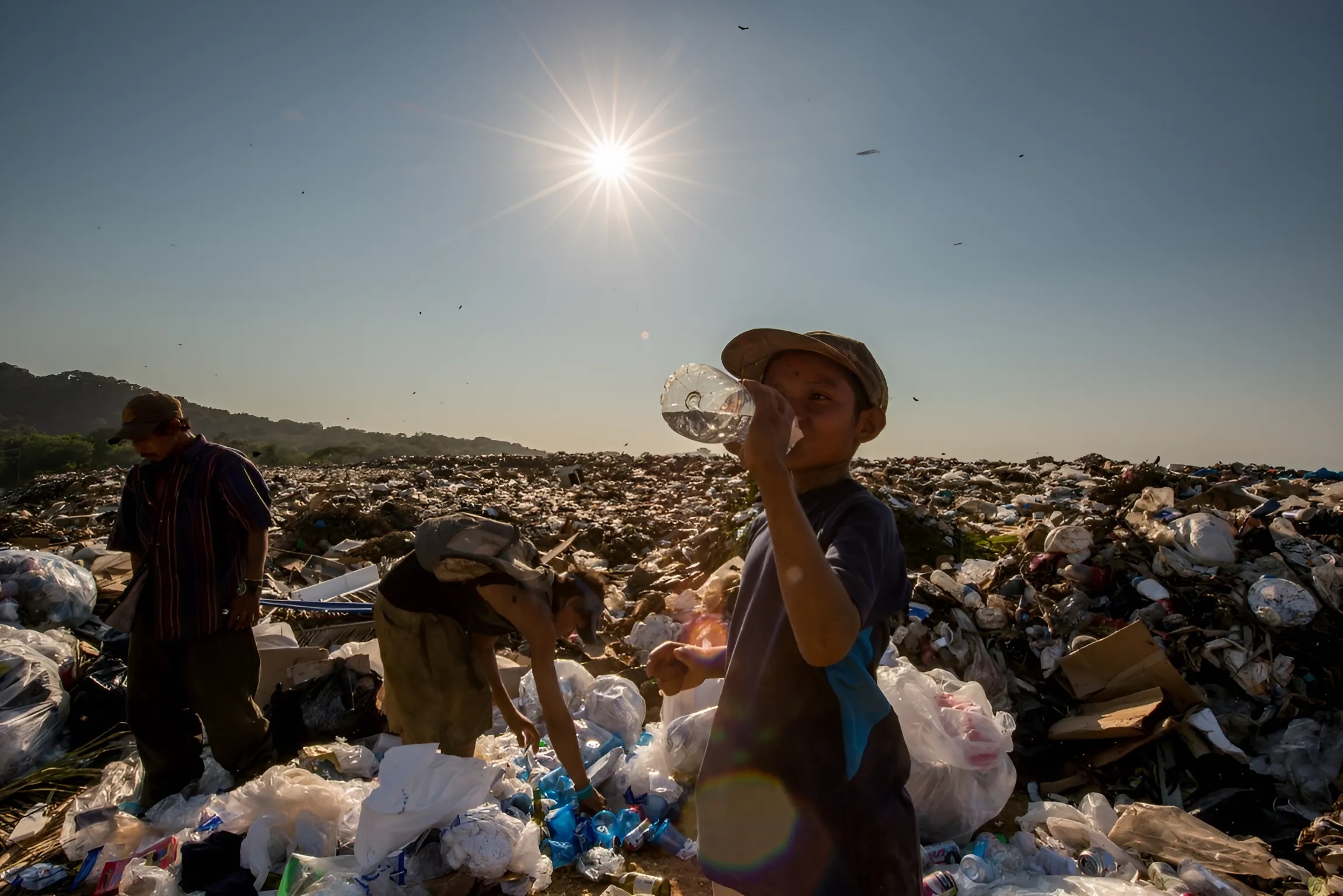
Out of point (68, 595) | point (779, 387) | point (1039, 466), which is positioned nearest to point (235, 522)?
point (68, 595)

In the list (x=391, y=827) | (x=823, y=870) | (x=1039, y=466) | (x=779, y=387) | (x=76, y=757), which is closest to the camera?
(x=823, y=870)

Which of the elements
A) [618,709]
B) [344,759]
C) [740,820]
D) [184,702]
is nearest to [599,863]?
[618,709]

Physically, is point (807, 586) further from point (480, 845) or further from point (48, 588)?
point (48, 588)

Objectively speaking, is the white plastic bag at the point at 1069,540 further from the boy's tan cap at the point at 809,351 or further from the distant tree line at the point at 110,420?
the distant tree line at the point at 110,420

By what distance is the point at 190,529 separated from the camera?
8.94 ft

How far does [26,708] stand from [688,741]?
10.3ft

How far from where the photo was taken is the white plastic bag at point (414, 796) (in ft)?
6.56

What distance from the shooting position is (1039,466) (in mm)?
10750

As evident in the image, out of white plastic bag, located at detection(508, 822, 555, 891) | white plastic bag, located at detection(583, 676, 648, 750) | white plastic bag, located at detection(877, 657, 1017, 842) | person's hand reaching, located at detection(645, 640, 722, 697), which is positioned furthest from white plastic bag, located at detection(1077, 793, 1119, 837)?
Answer: person's hand reaching, located at detection(645, 640, 722, 697)

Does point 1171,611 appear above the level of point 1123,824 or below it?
above

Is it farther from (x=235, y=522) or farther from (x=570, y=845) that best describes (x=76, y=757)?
(x=570, y=845)

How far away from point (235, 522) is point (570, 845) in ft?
6.41

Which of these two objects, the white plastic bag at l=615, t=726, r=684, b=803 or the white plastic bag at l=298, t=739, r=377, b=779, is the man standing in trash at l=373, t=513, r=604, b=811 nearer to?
the white plastic bag at l=615, t=726, r=684, b=803

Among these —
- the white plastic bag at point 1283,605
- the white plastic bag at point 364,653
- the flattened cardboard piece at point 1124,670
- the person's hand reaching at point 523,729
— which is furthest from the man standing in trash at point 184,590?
the white plastic bag at point 1283,605
